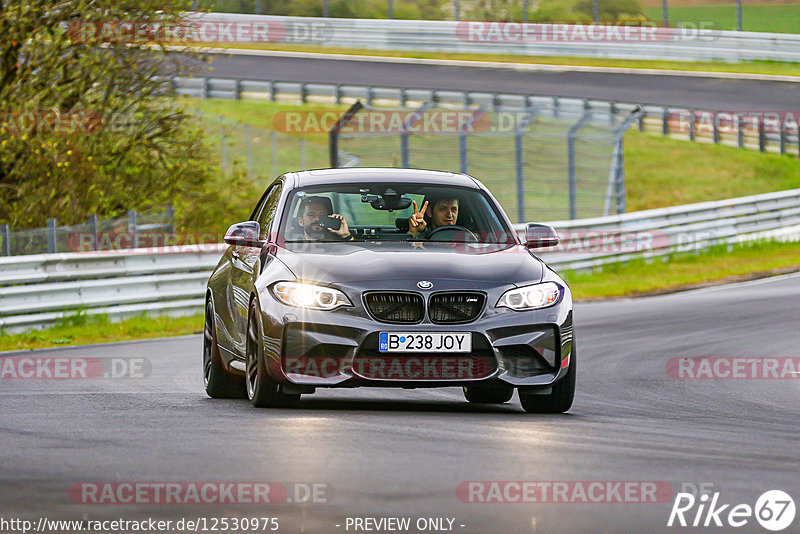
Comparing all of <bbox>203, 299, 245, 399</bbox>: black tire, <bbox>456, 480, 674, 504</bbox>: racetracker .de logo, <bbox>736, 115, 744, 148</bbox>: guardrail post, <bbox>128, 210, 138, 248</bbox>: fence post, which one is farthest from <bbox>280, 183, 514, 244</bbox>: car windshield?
<bbox>736, 115, 744, 148</bbox>: guardrail post

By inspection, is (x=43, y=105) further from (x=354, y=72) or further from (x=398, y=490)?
(x=354, y=72)

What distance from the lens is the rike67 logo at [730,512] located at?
20.2 ft

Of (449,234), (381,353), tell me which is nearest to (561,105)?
(449,234)

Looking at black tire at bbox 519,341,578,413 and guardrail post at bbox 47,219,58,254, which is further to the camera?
guardrail post at bbox 47,219,58,254

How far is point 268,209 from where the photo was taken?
10820 mm

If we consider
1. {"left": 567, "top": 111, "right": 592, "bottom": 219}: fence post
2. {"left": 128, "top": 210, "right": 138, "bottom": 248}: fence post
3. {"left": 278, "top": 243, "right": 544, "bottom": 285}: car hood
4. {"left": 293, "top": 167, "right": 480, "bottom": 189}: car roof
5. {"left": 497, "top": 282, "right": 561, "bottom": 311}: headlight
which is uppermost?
{"left": 293, "top": 167, "right": 480, "bottom": 189}: car roof

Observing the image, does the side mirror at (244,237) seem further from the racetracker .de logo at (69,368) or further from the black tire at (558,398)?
the racetracker .de logo at (69,368)

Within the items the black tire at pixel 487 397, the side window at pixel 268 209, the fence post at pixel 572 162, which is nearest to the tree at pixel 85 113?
the fence post at pixel 572 162

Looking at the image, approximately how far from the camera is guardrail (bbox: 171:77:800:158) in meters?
36.5

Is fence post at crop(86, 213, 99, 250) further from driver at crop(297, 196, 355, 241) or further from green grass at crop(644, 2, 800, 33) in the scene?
green grass at crop(644, 2, 800, 33)

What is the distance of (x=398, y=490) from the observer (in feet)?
22.0

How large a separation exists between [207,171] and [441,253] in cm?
1524

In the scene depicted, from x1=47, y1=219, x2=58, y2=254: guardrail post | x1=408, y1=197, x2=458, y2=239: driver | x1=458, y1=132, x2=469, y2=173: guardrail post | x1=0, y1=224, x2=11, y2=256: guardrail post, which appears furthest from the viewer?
x1=458, y1=132, x2=469, y2=173: guardrail post

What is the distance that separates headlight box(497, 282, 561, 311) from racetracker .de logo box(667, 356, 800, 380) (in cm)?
351
